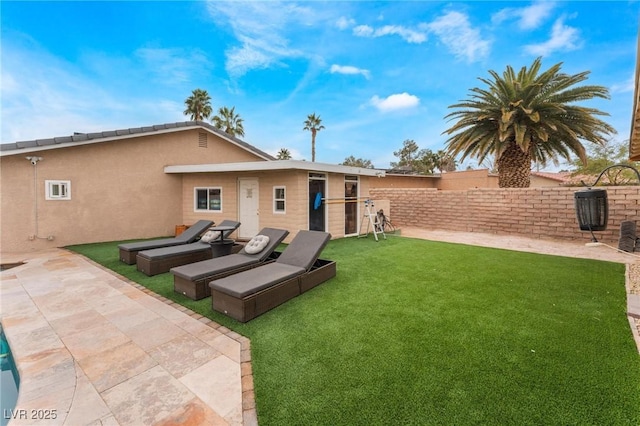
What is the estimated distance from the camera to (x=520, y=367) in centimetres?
266

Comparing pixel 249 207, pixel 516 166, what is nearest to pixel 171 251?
pixel 249 207

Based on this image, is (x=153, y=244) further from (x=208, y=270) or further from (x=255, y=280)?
(x=255, y=280)

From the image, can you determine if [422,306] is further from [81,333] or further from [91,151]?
[91,151]

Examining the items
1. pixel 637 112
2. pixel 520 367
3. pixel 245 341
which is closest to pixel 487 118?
pixel 637 112

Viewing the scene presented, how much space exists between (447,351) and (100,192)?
11.6 metres

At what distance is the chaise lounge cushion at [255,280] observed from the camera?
3.86m

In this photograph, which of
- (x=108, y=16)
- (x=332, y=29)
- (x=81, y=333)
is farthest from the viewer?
(x=332, y=29)

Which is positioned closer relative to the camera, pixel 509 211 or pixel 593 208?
pixel 593 208

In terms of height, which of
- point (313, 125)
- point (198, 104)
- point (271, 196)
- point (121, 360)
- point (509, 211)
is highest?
point (313, 125)

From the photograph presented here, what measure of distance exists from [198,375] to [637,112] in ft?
22.8

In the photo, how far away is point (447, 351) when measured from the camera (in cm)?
293

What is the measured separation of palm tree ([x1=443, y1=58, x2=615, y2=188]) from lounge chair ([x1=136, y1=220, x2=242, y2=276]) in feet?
39.6

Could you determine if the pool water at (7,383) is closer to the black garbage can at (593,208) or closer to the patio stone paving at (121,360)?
the patio stone paving at (121,360)

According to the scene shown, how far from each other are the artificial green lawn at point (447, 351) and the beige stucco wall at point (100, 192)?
20.1 feet
